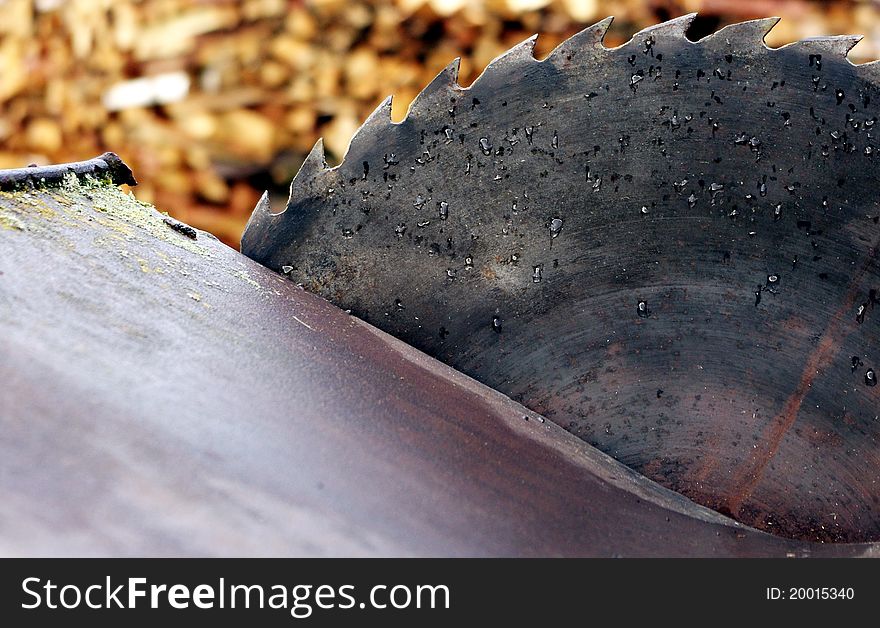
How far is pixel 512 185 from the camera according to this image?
2.48ft

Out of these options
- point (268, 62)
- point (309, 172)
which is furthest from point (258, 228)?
point (268, 62)

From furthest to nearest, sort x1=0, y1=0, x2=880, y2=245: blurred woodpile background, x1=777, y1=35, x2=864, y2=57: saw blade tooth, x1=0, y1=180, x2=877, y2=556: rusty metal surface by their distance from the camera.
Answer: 1. x1=0, y1=0, x2=880, y2=245: blurred woodpile background
2. x1=777, y1=35, x2=864, y2=57: saw blade tooth
3. x1=0, y1=180, x2=877, y2=556: rusty metal surface

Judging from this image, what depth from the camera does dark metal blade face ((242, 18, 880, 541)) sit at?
0.71 m

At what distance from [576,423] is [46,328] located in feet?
1.27

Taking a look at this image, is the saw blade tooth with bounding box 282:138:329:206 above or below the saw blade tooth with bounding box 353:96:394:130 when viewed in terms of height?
below

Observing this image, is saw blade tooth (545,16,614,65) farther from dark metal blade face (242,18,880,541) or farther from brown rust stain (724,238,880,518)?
brown rust stain (724,238,880,518)

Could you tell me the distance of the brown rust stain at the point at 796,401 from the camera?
0.71 m

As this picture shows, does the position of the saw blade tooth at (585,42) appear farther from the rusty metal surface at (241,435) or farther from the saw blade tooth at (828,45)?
the rusty metal surface at (241,435)

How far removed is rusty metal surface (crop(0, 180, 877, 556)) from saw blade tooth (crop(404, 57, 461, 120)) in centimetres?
17

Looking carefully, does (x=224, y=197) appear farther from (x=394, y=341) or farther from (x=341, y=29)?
(x=394, y=341)

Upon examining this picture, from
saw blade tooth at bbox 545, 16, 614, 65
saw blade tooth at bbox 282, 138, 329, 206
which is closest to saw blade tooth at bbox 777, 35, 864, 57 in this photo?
saw blade tooth at bbox 545, 16, 614, 65

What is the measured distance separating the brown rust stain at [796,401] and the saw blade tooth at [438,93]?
33 cm

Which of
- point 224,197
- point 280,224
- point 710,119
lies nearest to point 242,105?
point 224,197

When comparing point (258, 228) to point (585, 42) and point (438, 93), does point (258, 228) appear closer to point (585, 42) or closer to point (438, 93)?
point (438, 93)
